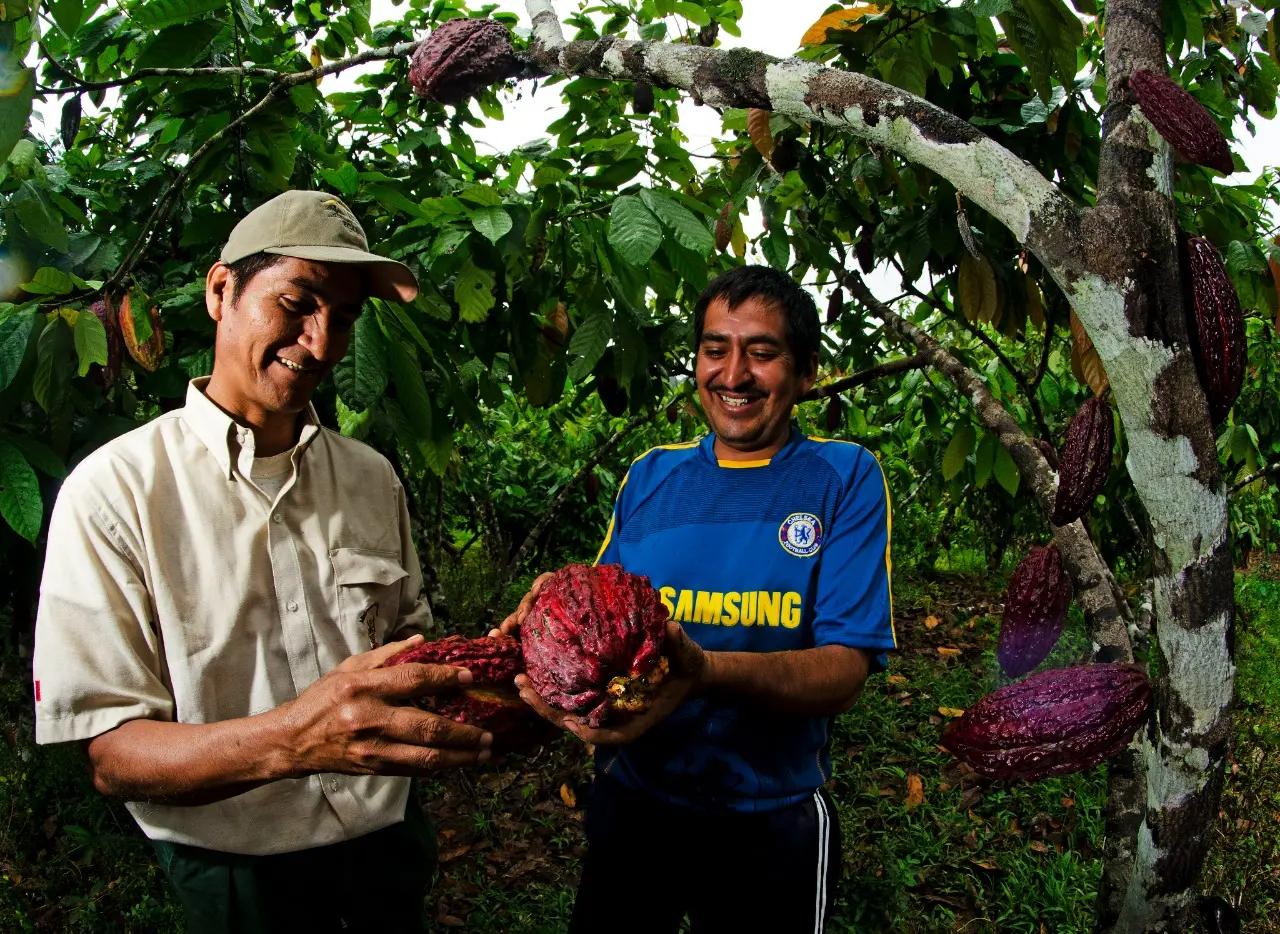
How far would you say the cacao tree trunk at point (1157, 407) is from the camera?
30.6 inches

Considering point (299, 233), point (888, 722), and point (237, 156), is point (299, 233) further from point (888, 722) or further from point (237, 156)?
point (888, 722)

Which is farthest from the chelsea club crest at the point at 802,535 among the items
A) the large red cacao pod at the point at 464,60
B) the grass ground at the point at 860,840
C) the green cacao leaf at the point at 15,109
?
the grass ground at the point at 860,840

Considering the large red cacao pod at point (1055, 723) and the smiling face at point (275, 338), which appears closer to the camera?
the large red cacao pod at point (1055, 723)

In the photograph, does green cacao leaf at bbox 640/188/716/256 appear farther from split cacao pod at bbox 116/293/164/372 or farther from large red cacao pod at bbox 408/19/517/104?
split cacao pod at bbox 116/293/164/372

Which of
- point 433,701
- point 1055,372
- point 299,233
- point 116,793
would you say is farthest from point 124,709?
point 1055,372

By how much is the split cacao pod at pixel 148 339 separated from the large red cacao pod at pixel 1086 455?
4.64ft

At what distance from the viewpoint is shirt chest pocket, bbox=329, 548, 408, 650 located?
1.33m

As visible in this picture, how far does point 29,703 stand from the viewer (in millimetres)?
2771

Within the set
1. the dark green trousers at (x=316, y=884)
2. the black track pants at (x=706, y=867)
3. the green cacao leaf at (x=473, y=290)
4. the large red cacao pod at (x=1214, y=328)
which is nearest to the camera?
the large red cacao pod at (x=1214, y=328)

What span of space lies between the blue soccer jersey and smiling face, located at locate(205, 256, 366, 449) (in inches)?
23.2

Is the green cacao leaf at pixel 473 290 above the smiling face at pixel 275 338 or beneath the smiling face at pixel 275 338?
above

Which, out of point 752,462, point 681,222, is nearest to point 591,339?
point 681,222

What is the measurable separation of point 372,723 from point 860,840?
89.1 inches

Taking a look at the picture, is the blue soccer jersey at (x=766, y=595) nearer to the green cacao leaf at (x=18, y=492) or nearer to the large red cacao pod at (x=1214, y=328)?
the large red cacao pod at (x=1214, y=328)
